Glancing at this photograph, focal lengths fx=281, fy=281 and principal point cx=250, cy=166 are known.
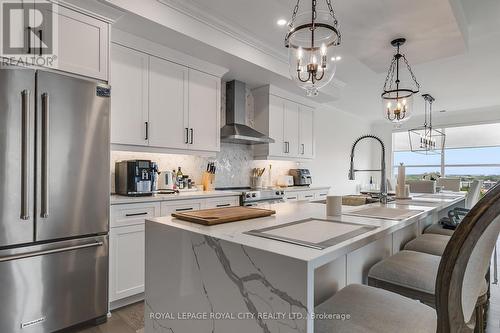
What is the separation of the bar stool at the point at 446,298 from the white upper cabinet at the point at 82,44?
2.31 m

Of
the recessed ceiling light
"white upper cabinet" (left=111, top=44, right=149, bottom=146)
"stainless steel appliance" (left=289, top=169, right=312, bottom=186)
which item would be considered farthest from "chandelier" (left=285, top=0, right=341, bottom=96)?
"stainless steel appliance" (left=289, top=169, right=312, bottom=186)

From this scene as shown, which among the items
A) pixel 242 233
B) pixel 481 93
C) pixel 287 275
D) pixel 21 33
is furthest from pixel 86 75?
pixel 481 93

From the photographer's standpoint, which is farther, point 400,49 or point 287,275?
point 400,49

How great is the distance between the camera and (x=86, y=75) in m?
2.19

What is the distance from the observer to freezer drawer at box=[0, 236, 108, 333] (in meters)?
1.77

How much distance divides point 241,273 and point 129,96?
2390 millimetres

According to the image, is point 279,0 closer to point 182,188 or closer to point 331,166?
point 182,188

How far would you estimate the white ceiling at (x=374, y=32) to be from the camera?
2.23 m

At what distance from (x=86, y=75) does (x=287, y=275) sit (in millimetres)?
2214

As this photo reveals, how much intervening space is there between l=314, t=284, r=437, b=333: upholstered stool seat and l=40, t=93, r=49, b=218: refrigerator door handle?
185 cm

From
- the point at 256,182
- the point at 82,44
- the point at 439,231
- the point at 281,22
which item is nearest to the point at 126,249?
the point at 82,44

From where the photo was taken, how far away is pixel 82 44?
217 centimetres

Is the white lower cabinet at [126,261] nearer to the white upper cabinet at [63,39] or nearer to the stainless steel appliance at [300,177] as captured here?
the white upper cabinet at [63,39]

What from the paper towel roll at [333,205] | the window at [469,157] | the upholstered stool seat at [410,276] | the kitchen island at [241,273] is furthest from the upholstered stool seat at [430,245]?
the window at [469,157]
